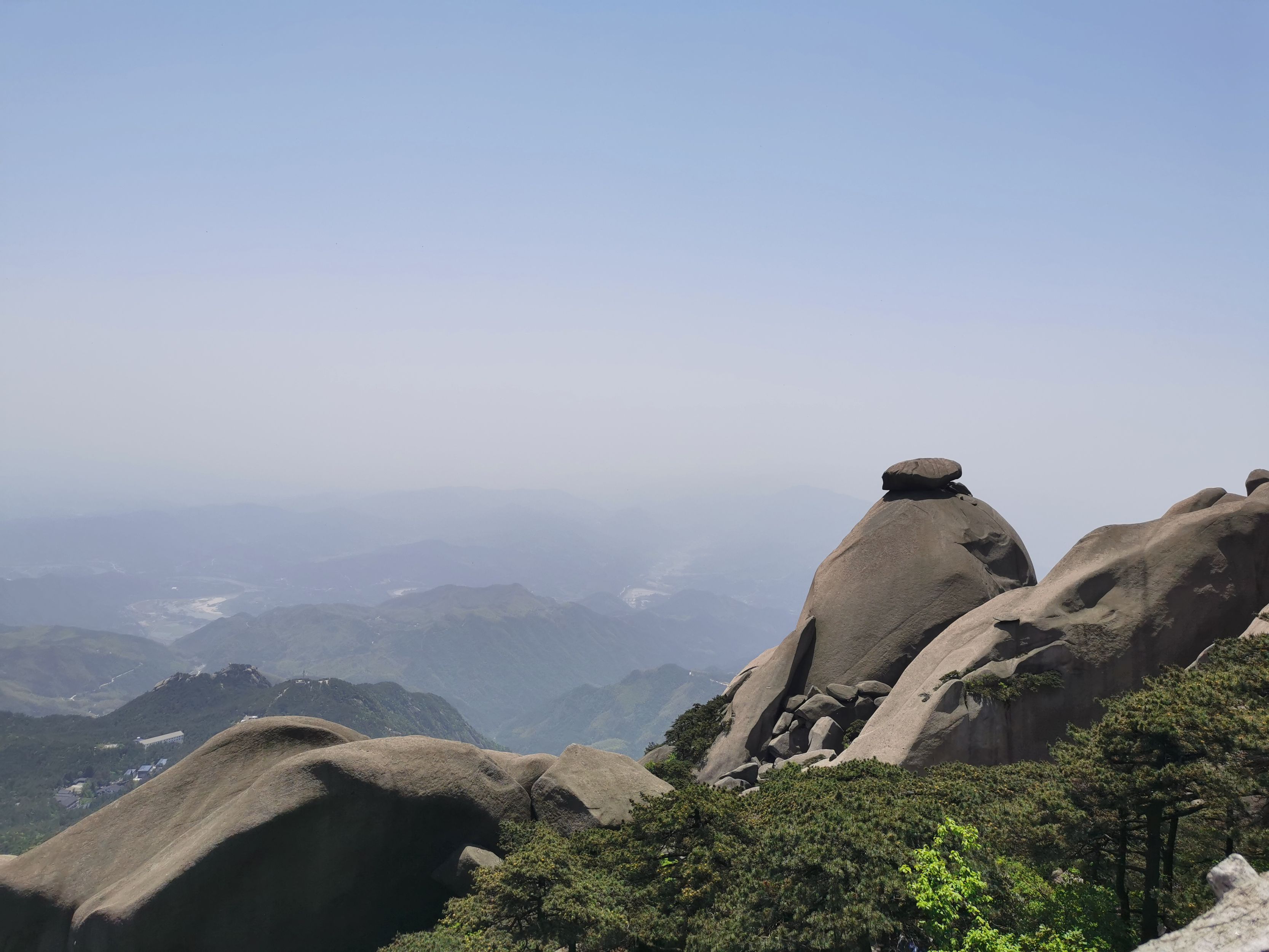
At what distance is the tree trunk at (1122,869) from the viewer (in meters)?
15.8

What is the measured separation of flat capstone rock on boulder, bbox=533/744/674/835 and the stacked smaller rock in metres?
5.20

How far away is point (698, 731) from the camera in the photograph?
1590 inches

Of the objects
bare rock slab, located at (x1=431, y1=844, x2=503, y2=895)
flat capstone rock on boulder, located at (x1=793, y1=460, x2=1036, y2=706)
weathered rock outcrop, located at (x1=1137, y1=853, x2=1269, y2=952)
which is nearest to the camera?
weathered rock outcrop, located at (x1=1137, y1=853, x2=1269, y2=952)

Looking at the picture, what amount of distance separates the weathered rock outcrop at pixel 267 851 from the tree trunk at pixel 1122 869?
17.8 meters

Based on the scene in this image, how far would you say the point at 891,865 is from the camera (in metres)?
15.4

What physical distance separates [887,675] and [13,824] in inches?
7776

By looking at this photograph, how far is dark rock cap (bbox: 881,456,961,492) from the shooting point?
4031cm

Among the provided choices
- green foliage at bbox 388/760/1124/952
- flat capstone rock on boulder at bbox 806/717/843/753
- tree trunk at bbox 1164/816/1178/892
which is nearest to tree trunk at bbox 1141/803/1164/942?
tree trunk at bbox 1164/816/1178/892

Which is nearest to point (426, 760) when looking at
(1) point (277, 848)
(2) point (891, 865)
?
(1) point (277, 848)

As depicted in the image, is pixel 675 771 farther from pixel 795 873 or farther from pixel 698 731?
pixel 795 873

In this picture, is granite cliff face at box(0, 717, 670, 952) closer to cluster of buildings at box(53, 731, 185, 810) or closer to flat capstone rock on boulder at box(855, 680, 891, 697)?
flat capstone rock on boulder at box(855, 680, 891, 697)

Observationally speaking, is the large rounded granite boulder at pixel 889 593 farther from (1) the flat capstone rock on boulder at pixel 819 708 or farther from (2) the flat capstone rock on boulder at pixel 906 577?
(1) the flat capstone rock on boulder at pixel 819 708

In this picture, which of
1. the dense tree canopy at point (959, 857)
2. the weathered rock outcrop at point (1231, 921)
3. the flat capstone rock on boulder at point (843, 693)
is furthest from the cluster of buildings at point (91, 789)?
the weathered rock outcrop at point (1231, 921)

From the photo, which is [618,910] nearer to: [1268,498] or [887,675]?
[887,675]
